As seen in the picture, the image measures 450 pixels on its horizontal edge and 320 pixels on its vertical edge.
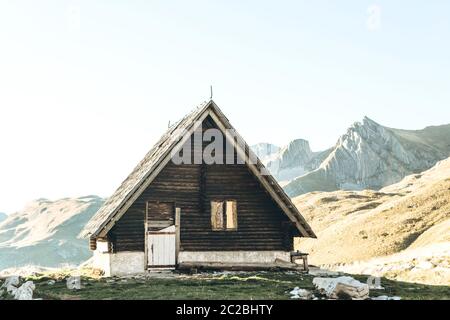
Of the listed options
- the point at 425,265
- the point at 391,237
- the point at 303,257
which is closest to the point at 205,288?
the point at 303,257

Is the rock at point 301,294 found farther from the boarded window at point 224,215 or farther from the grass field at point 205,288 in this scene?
the boarded window at point 224,215

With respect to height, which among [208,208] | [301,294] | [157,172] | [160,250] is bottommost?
[301,294]

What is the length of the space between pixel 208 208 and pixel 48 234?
145 m

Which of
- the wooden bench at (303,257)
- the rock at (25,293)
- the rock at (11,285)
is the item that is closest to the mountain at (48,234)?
the wooden bench at (303,257)

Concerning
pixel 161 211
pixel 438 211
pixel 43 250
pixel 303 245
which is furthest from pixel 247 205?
pixel 43 250

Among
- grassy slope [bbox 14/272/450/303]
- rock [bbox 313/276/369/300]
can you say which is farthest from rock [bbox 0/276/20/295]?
rock [bbox 313/276/369/300]

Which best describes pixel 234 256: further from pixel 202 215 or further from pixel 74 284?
pixel 74 284

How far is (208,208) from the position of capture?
25547 millimetres

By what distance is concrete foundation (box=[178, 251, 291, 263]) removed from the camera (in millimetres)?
24966

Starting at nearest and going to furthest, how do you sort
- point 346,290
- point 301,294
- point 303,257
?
point 346,290 → point 301,294 → point 303,257

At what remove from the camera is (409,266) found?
2945 cm

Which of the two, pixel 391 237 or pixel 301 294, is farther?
pixel 391 237
